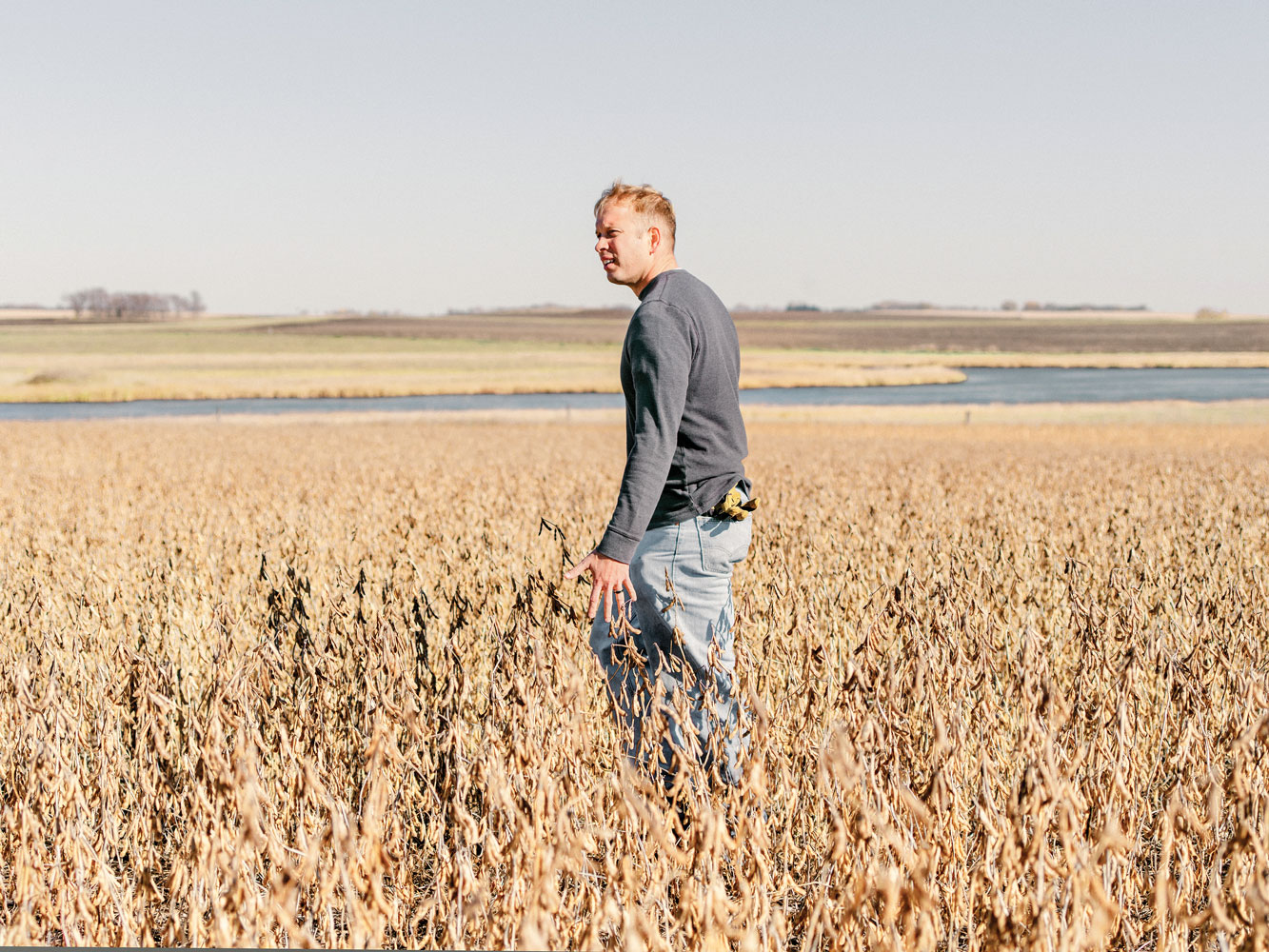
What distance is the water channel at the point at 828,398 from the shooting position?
52.3m

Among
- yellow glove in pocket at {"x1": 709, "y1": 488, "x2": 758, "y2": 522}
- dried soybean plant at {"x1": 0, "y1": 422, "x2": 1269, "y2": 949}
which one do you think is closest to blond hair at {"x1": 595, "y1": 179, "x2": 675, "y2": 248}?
yellow glove in pocket at {"x1": 709, "y1": 488, "x2": 758, "y2": 522}

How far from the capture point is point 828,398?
65625mm

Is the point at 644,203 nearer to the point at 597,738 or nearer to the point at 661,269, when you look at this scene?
the point at 661,269

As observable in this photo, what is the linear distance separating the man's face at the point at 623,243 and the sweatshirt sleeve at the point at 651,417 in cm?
19

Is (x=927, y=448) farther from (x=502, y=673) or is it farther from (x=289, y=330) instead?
(x=289, y=330)

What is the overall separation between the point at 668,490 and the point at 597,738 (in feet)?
4.00

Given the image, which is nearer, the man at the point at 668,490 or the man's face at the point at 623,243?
the man at the point at 668,490

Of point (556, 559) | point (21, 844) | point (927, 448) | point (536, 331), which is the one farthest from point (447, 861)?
point (536, 331)

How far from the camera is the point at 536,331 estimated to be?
148 metres

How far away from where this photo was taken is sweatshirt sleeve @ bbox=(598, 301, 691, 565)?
128 inches

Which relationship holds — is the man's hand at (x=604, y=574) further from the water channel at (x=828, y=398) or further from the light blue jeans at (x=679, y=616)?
the water channel at (x=828, y=398)

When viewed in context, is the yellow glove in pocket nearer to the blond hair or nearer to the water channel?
the blond hair

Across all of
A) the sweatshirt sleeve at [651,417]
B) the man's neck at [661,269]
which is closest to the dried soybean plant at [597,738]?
the sweatshirt sleeve at [651,417]

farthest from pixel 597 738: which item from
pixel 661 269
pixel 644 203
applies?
pixel 644 203
